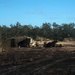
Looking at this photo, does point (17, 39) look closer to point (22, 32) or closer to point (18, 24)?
point (22, 32)

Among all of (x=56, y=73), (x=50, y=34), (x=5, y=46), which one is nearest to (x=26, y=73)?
(x=56, y=73)

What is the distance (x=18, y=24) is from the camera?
377ft

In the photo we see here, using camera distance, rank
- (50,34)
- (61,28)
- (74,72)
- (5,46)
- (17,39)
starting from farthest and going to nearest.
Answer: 1. (61,28)
2. (50,34)
3. (17,39)
4. (5,46)
5. (74,72)

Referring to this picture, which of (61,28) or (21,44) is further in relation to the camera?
(61,28)

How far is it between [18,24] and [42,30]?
1484 cm

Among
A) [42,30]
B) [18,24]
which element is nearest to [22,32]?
[42,30]

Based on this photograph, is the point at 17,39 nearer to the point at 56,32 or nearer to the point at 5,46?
the point at 5,46

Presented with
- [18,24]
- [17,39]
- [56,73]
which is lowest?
[56,73]

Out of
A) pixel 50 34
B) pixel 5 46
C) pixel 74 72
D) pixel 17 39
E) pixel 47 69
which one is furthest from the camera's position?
pixel 50 34

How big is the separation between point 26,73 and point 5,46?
1967 cm

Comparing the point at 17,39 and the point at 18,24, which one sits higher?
the point at 18,24

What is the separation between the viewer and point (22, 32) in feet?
325

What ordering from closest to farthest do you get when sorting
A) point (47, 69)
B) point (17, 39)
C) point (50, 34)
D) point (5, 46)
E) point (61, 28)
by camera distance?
point (47, 69) < point (5, 46) < point (17, 39) < point (50, 34) < point (61, 28)

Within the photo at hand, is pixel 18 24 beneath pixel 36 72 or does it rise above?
above
